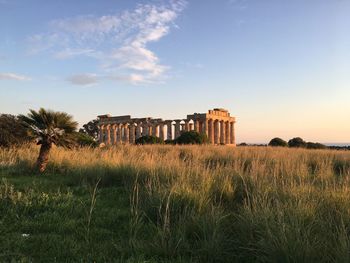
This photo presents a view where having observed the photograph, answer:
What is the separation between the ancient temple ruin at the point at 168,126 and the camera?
57281 mm

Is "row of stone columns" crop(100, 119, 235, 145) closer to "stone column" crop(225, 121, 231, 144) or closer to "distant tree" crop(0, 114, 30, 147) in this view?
"stone column" crop(225, 121, 231, 144)

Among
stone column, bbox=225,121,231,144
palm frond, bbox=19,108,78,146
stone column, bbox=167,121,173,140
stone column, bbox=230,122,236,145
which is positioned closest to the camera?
palm frond, bbox=19,108,78,146

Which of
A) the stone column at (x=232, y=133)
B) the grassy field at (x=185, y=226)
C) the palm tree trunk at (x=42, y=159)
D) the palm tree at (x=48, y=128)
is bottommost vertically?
the grassy field at (x=185, y=226)

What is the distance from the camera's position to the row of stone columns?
57.4 metres

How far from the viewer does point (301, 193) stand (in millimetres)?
6703

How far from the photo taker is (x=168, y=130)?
2360 inches

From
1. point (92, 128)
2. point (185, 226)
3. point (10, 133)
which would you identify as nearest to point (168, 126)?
point (92, 128)

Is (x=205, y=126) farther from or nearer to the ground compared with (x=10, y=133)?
farther from the ground

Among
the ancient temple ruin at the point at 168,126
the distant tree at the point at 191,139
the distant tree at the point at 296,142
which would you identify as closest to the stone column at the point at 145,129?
the ancient temple ruin at the point at 168,126

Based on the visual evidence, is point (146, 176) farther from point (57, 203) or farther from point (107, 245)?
point (107, 245)

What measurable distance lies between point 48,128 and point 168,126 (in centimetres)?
4815

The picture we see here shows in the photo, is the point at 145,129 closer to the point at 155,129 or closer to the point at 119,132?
the point at 155,129

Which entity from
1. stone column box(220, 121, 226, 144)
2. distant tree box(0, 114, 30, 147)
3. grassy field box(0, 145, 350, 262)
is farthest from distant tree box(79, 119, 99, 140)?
grassy field box(0, 145, 350, 262)

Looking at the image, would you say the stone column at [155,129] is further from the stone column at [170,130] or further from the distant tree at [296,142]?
the distant tree at [296,142]
